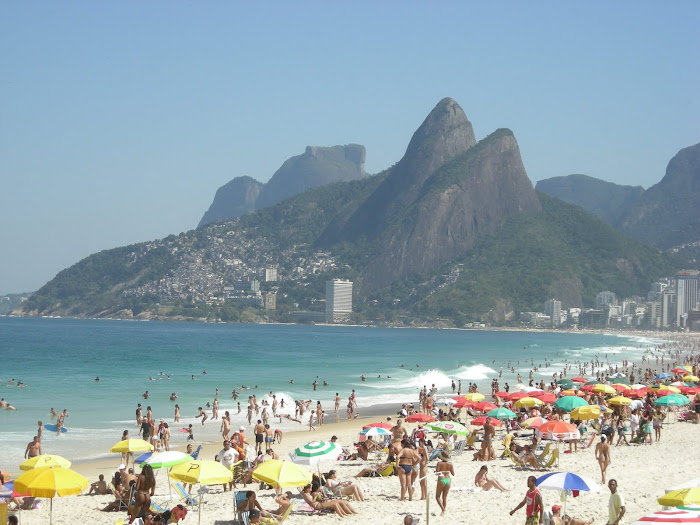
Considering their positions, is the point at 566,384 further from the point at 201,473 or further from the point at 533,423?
the point at 201,473

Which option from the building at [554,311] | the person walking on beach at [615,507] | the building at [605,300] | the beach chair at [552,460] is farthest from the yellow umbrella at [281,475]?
the building at [605,300]

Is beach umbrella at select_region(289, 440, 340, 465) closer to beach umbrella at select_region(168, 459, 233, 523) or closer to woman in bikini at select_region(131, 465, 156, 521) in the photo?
beach umbrella at select_region(168, 459, 233, 523)

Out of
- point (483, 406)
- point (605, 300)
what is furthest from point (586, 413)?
point (605, 300)

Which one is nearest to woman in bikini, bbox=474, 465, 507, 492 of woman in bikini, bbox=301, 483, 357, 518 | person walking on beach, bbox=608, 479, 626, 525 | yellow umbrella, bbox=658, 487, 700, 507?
woman in bikini, bbox=301, 483, 357, 518

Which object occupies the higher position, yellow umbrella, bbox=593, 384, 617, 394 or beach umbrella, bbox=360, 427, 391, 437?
yellow umbrella, bbox=593, 384, 617, 394

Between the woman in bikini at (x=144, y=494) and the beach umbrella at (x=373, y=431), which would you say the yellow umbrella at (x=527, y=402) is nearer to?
the beach umbrella at (x=373, y=431)

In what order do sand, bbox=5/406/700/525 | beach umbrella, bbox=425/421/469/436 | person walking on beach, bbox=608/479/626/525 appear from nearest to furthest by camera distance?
person walking on beach, bbox=608/479/626/525 < sand, bbox=5/406/700/525 < beach umbrella, bbox=425/421/469/436
